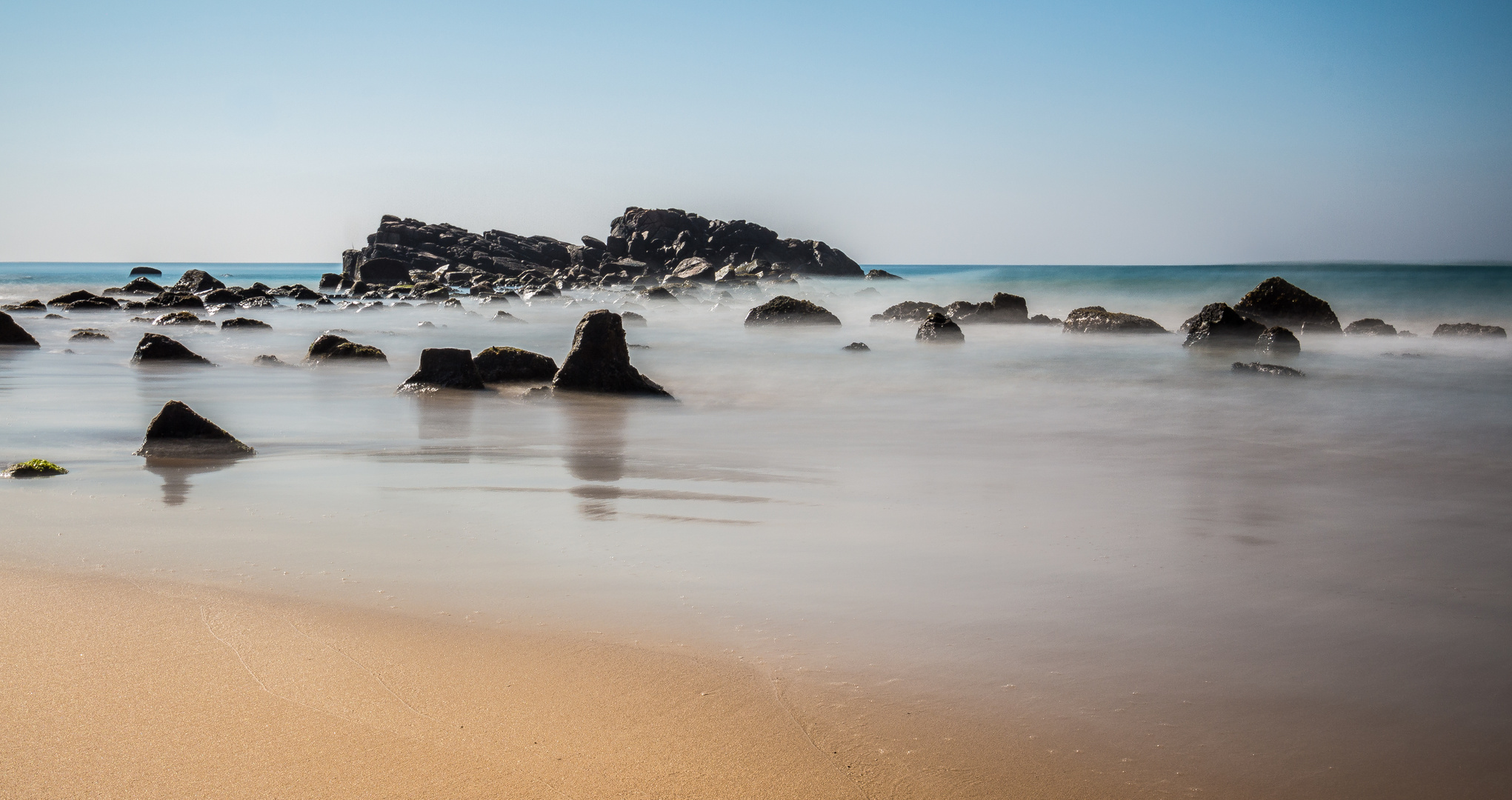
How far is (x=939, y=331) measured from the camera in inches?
701

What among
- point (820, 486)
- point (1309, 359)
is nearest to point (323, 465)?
point (820, 486)

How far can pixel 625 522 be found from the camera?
13.8ft

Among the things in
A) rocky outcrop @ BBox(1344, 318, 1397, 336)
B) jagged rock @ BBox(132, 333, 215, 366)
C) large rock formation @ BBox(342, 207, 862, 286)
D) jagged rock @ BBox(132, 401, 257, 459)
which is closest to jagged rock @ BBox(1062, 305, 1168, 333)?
rocky outcrop @ BBox(1344, 318, 1397, 336)

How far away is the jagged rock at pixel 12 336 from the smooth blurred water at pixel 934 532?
616 cm

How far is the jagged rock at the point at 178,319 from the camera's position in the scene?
21.7 metres

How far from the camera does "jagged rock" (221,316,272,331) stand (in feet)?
67.7

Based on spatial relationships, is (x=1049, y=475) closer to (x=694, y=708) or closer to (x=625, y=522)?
(x=625, y=522)

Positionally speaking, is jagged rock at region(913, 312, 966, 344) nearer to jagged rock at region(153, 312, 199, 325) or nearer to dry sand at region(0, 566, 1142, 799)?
dry sand at region(0, 566, 1142, 799)

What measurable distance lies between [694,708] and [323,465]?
3.96 meters

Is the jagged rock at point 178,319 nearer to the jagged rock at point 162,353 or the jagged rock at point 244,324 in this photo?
the jagged rock at point 244,324

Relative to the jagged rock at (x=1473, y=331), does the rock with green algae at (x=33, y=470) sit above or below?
below

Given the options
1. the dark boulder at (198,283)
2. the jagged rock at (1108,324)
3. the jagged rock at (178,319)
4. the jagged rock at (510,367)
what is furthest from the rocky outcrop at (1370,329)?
the dark boulder at (198,283)

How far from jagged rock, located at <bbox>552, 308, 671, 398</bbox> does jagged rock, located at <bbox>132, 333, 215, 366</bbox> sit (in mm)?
5992

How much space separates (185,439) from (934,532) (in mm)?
4468
